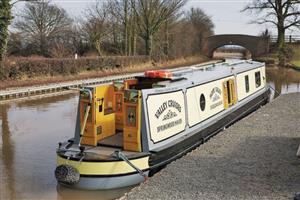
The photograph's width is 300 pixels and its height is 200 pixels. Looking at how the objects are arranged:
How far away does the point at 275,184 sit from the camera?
632cm

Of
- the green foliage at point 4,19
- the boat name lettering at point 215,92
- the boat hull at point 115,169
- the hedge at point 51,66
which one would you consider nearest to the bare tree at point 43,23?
the hedge at point 51,66

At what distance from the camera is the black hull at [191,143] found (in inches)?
304

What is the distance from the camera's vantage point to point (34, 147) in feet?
33.4

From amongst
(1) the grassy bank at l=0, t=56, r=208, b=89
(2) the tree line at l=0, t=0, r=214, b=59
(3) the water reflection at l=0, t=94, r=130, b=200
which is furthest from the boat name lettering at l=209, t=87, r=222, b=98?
(2) the tree line at l=0, t=0, r=214, b=59

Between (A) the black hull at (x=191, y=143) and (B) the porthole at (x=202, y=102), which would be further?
(B) the porthole at (x=202, y=102)

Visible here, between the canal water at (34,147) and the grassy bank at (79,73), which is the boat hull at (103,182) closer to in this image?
the canal water at (34,147)

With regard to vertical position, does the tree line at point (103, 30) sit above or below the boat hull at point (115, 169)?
above

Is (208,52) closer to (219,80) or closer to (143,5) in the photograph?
(143,5)

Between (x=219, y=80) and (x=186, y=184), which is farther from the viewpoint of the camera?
(x=219, y=80)

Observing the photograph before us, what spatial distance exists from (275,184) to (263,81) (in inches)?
405

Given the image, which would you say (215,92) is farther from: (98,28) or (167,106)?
(98,28)

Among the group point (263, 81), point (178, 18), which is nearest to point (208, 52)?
point (178, 18)

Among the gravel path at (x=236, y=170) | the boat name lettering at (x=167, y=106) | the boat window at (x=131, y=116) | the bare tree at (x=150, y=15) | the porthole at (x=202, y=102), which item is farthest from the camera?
the bare tree at (x=150, y=15)

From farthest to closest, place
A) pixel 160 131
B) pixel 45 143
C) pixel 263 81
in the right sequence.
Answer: pixel 263 81, pixel 45 143, pixel 160 131
